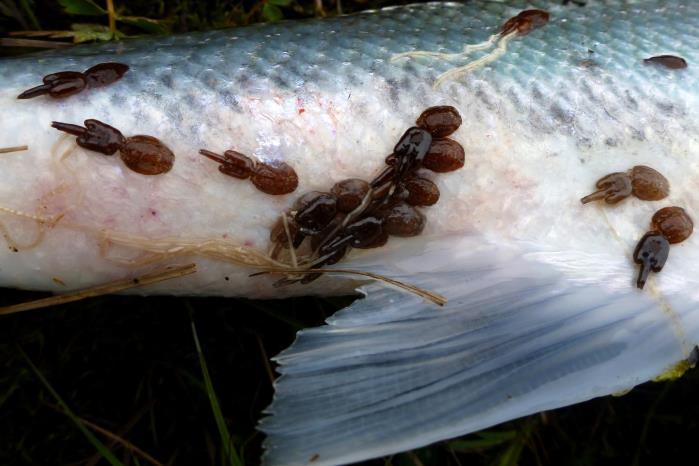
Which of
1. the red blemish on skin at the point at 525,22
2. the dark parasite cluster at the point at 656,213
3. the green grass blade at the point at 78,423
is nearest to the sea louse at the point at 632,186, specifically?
the dark parasite cluster at the point at 656,213

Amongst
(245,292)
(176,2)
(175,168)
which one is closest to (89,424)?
(245,292)

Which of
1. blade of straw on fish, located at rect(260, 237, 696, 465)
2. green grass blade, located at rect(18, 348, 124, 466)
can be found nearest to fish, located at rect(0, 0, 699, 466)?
blade of straw on fish, located at rect(260, 237, 696, 465)

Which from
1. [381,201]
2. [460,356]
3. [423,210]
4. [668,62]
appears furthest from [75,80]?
[668,62]

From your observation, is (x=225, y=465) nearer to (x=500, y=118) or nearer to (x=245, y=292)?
(x=245, y=292)

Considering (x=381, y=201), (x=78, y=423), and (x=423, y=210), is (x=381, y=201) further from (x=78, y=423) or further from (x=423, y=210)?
(x=78, y=423)

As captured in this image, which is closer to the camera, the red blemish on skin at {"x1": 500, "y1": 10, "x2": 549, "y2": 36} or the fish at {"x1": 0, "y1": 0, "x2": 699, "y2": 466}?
the fish at {"x1": 0, "y1": 0, "x2": 699, "y2": 466}

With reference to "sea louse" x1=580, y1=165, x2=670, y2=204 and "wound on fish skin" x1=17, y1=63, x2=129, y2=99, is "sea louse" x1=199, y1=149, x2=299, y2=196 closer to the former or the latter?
"wound on fish skin" x1=17, y1=63, x2=129, y2=99
